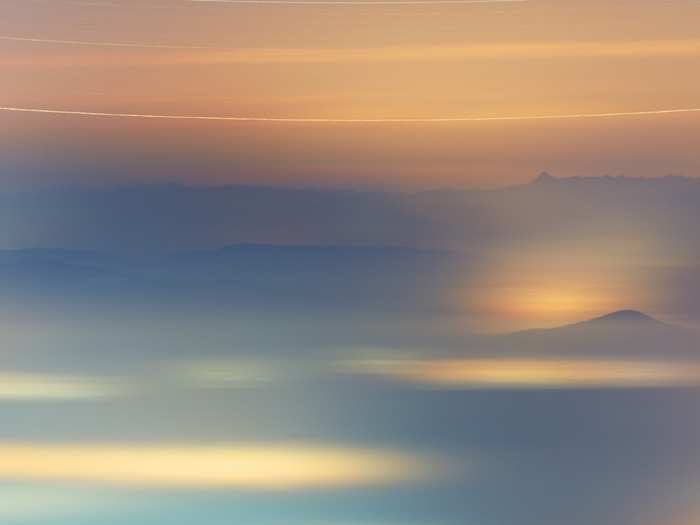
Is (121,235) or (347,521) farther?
(121,235)

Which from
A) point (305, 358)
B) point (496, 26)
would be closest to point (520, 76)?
point (496, 26)

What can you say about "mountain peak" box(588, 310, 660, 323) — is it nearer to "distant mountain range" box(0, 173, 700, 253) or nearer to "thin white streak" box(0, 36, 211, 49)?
"distant mountain range" box(0, 173, 700, 253)

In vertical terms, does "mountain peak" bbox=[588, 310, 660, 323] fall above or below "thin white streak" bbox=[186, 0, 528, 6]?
below

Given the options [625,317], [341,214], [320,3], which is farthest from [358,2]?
[625,317]

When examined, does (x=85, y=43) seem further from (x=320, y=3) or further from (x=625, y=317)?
(x=625, y=317)

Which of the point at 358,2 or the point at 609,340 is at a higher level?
the point at 358,2

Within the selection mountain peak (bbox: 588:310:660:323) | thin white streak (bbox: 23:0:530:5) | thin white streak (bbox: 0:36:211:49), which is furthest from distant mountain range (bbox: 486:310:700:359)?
thin white streak (bbox: 0:36:211:49)

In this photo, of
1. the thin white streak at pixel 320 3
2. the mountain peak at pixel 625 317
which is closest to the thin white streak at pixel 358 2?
the thin white streak at pixel 320 3

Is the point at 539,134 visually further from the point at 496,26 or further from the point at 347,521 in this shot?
the point at 347,521
